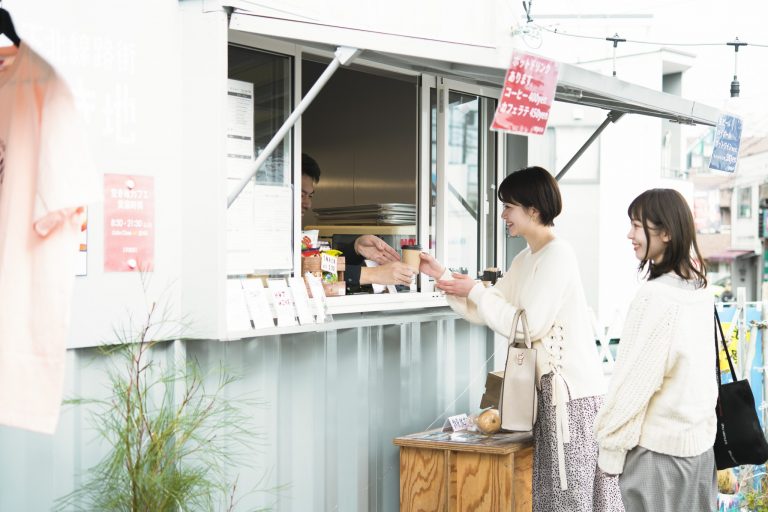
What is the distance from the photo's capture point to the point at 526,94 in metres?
3.85

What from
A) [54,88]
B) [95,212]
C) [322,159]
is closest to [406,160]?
[322,159]

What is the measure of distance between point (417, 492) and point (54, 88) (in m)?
2.72

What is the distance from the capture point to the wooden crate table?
3965 mm

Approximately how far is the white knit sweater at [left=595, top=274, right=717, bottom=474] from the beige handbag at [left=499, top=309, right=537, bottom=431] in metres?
0.67

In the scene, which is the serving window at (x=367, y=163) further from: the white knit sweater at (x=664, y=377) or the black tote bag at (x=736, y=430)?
the black tote bag at (x=736, y=430)

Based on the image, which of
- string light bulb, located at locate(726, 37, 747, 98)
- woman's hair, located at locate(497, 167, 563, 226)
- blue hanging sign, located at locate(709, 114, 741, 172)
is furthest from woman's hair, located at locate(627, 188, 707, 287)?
string light bulb, located at locate(726, 37, 747, 98)

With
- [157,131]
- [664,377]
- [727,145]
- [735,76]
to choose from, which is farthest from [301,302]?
[735,76]

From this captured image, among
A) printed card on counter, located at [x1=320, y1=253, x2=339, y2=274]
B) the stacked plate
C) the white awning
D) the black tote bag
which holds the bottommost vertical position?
the black tote bag

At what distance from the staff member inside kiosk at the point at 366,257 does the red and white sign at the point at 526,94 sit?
2.84ft

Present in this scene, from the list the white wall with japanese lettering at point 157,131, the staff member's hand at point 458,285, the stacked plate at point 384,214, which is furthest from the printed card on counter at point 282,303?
the stacked plate at point 384,214

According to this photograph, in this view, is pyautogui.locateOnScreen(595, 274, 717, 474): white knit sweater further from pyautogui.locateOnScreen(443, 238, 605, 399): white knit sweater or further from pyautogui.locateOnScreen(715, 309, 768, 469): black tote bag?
pyautogui.locateOnScreen(443, 238, 605, 399): white knit sweater

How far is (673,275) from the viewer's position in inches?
122

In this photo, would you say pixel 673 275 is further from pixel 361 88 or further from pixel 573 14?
pixel 573 14

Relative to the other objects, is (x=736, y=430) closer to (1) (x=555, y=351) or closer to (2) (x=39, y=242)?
(1) (x=555, y=351)
